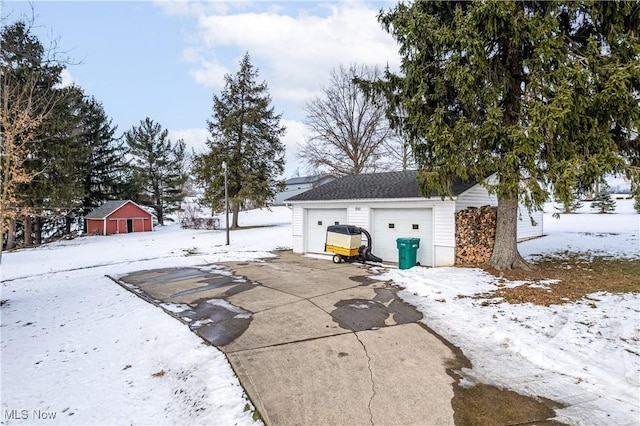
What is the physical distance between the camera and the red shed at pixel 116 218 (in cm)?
2708

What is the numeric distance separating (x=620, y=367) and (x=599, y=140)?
17.1 ft

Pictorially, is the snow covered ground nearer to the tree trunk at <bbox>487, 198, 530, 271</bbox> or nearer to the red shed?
the tree trunk at <bbox>487, 198, 530, 271</bbox>

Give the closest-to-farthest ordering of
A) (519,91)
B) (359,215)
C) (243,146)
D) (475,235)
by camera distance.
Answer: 1. (519,91)
2. (475,235)
3. (359,215)
4. (243,146)

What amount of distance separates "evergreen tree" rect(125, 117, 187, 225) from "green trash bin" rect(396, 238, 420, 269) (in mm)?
30265

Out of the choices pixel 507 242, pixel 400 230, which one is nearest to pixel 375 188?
pixel 400 230

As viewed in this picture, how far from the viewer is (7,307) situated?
7004mm

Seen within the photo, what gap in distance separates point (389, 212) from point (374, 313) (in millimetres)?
5786

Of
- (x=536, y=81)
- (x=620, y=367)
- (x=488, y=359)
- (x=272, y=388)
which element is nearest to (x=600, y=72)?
(x=536, y=81)

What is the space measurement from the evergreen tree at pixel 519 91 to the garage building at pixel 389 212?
1.28 meters

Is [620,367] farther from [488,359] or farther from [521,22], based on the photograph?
[521,22]

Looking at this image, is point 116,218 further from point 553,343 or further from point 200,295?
point 553,343

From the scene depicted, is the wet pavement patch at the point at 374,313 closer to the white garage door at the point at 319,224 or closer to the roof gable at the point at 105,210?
the white garage door at the point at 319,224

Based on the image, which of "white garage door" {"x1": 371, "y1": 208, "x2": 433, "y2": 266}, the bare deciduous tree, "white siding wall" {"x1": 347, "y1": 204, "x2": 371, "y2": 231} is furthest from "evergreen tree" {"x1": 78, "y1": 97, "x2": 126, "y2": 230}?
"white garage door" {"x1": 371, "y1": 208, "x2": 433, "y2": 266}

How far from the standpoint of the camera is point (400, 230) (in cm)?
1084
